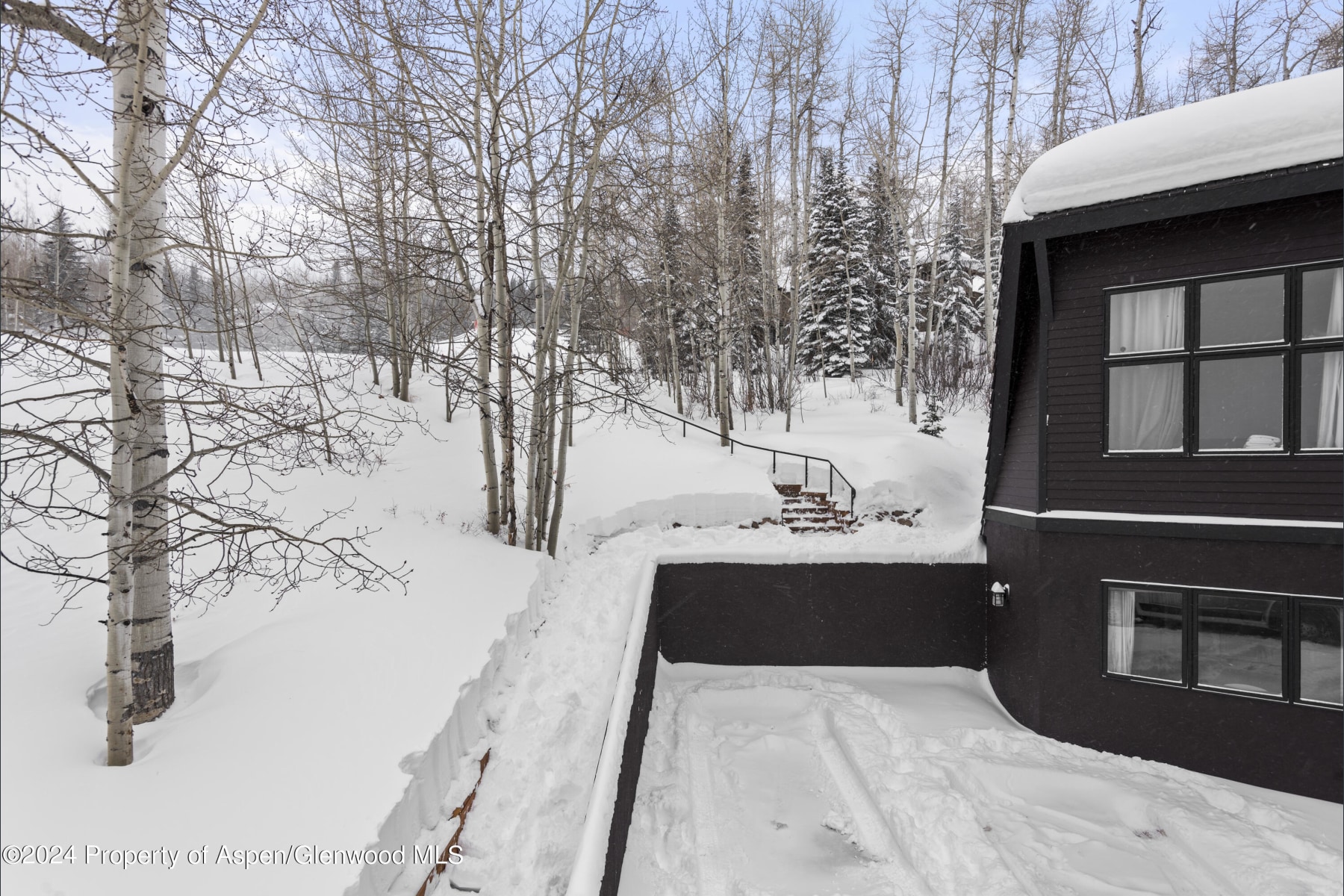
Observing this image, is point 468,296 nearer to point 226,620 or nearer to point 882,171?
point 226,620

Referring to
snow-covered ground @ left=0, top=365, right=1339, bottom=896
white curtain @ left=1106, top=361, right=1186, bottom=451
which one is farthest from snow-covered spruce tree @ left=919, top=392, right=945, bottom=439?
white curtain @ left=1106, top=361, right=1186, bottom=451

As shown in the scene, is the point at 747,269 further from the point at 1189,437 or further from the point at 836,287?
the point at 1189,437

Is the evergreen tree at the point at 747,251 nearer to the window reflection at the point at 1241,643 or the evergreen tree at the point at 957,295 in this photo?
the evergreen tree at the point at 957,295

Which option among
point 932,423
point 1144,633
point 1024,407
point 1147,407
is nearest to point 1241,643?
point 1144,633

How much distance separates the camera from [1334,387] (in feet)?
17.3

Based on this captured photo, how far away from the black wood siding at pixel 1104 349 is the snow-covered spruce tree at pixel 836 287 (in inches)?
619

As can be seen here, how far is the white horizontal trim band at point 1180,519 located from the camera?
5.44 m

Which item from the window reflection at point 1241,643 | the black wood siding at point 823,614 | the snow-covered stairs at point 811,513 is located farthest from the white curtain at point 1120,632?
the snow-covered stairs at point 811,513

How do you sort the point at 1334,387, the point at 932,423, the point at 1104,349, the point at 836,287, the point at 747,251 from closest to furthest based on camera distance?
the point at 1334,387 < the point at 1104,349 < the point at 932,423 < the point at 747,251 < the point at 836,287

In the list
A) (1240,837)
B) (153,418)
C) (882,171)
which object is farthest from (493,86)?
Result: (882,171)

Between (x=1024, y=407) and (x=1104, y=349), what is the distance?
43.1 inches

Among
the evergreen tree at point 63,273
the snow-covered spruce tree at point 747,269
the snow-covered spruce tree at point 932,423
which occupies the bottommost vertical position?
the snow-covered spruce tree at point 932,423

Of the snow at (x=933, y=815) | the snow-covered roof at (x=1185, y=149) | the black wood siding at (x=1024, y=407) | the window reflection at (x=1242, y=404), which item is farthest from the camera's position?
the black wood siding at (x=1024, y=407)

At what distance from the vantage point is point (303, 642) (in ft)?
15.7
